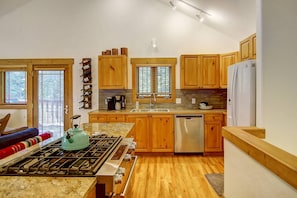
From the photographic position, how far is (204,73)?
18.1ft

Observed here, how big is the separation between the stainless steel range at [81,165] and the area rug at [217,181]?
6.14ft

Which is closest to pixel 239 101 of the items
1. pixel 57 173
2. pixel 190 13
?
pixel 190 13

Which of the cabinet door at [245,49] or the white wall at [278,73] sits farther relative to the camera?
the cabinet door at [245,49]

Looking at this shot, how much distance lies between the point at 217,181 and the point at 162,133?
1.71m

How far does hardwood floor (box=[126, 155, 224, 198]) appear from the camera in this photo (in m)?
3.37

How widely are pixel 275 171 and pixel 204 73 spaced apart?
13.3 feet

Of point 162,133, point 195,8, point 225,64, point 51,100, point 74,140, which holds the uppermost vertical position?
point 195,8

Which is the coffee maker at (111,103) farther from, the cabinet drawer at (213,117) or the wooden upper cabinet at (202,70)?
the cabinet drawer at (213,117)

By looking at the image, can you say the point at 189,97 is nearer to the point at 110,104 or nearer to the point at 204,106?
the point at 204,106

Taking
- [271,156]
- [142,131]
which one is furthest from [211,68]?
[271,156]

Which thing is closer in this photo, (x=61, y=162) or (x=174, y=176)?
(x=61, y=162)

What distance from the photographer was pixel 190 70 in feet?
18.2

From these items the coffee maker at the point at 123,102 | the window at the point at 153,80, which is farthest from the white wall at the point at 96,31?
the coffee maker at the point at 123,102

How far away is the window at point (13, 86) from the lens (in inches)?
237
